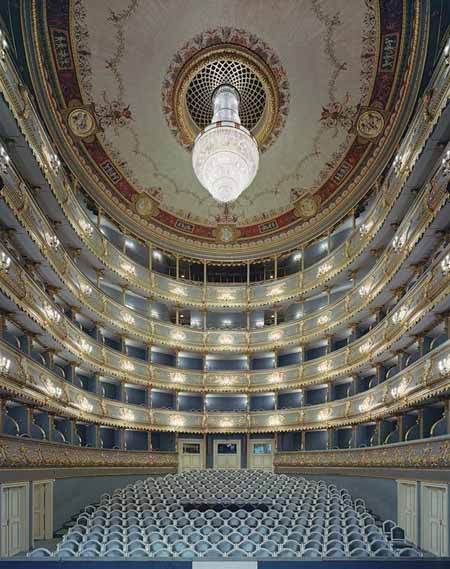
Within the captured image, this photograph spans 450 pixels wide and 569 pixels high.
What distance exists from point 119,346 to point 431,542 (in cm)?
1635

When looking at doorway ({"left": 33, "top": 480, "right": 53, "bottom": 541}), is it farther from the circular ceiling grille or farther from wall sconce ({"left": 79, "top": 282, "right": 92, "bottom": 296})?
the circular ceiling grille

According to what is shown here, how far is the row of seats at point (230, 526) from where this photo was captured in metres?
8.73

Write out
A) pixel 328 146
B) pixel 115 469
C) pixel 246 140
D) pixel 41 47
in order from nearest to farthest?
pixel 246 140 < pixel 41 47 < pixel 115 469 < pixel 328 146

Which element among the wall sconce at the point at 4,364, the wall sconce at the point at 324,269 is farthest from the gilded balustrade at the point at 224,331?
the wall sconce at the point at 4,364

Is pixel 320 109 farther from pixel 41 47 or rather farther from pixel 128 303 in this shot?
pixel 128 303

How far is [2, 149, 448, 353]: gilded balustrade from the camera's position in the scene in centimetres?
1438

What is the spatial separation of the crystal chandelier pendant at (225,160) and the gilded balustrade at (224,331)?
516 centimetres

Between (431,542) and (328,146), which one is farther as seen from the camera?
(328,146)

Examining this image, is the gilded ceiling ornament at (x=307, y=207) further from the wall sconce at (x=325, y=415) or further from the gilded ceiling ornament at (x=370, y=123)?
the wall sconce at (x=325, y=415)

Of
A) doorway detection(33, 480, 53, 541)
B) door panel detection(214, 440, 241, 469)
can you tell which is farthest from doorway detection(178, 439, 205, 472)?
doorway detection(33, 480, 53, 541)

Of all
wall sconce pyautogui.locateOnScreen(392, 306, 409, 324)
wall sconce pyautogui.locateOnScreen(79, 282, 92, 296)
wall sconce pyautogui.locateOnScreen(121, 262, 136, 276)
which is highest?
wall sconce pyautogui.locateOnScreen(121, 262, 136, 276)

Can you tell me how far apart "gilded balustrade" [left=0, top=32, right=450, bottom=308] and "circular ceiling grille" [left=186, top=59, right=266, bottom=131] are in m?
7.06

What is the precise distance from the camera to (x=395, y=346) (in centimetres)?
1822

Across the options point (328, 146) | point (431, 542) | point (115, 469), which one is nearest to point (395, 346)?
point (431, 542)
